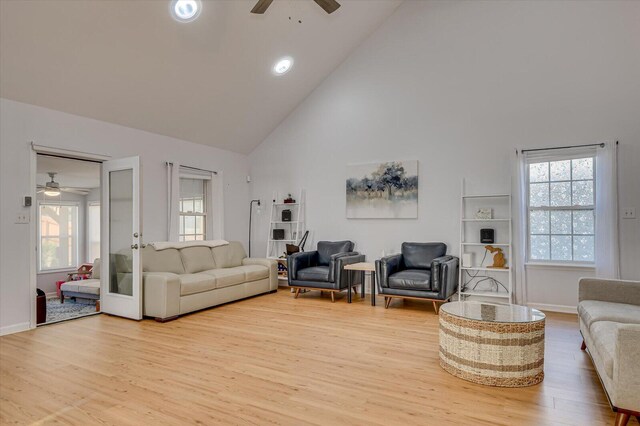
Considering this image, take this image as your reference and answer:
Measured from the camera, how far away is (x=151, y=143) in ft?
18.9

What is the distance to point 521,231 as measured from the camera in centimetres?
521

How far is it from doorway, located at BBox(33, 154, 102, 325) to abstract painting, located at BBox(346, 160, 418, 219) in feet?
13.7

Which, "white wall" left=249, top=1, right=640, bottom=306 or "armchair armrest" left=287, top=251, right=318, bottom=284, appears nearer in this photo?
"white wall" left=249, top=1, right=640, bottom=306

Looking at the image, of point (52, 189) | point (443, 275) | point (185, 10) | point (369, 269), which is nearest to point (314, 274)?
point (369, 269)

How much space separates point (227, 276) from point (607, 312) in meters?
4.31

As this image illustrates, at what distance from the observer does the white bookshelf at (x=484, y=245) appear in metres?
5.25

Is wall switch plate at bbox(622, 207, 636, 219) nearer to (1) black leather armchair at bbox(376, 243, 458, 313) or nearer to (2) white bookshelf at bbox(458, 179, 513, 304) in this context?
(2) white bookshelf at bbox(458, 179, 513, 304)

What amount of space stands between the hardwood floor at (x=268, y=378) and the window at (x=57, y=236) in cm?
406

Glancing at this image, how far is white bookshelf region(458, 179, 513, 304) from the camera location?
525cm

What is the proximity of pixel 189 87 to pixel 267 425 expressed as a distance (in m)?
4.64

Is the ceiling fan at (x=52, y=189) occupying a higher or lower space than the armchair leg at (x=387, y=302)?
higher

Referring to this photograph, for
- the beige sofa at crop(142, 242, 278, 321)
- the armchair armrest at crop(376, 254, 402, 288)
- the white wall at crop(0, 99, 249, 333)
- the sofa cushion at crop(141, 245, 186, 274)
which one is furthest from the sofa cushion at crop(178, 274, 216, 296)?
the armchair armrest at crop(376, 254, 402, 288)

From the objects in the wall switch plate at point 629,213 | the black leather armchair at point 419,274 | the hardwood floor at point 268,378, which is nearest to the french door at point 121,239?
the hardwood floor at point 268,378

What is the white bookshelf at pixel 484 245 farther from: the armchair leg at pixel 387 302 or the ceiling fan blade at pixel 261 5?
the ceiling fan blade at pixel 261 5
